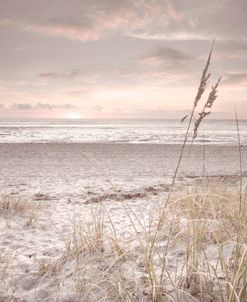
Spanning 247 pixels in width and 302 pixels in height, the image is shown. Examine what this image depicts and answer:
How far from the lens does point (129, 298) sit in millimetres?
2688

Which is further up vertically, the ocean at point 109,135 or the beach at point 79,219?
the ocean at point 109,135

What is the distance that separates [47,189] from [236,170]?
21.6ft

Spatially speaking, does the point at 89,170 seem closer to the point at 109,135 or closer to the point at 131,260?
the point at 131,260

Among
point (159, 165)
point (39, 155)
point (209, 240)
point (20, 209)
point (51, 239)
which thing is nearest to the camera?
point (209, 240)

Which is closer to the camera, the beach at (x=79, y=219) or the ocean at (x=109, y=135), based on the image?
the beach at (x=79, y=219)

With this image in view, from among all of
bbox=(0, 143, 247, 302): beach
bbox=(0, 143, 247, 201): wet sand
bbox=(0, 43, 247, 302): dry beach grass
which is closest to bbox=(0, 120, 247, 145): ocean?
bbox=(0, 143, 247, 201): wet sand

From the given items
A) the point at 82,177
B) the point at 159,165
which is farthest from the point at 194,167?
the point at 82,177

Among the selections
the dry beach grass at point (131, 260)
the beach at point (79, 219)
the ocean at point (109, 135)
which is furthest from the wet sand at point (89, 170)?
the dry beach grass at point (131, 260)

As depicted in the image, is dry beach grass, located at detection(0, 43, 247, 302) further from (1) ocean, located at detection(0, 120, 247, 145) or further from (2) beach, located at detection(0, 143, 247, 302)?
(1) ocean, located at detection(0, 120, 247, 145)

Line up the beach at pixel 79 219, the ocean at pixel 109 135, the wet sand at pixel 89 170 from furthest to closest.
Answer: the ocean at pixel 109 135, the wet sand at pixel 89 170, the beach at pixel 79 219

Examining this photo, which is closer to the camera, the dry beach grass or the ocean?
the dry beach grass

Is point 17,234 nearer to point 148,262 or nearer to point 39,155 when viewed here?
point 148,262

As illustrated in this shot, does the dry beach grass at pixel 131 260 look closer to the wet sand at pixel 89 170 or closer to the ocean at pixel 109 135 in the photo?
the wet sand at pixel 89 170

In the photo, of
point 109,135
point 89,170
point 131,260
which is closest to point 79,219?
point 131,260
